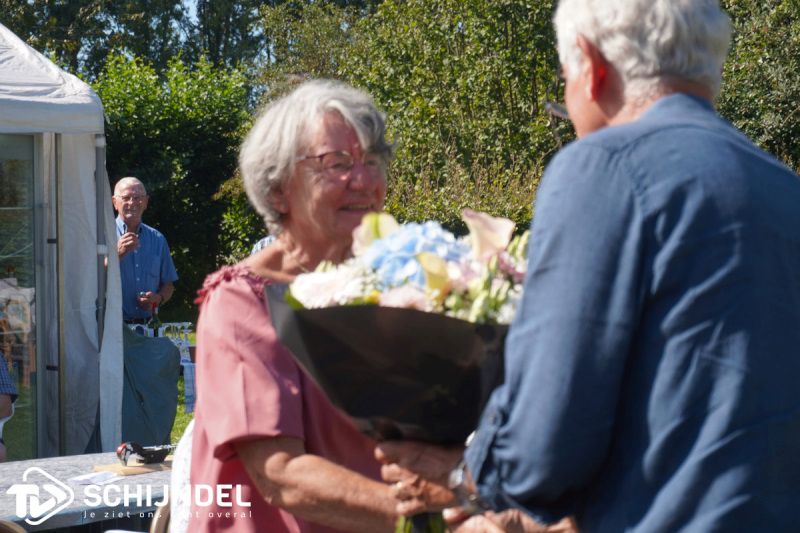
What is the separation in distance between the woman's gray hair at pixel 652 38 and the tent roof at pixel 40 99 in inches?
223

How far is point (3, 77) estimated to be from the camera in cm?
670

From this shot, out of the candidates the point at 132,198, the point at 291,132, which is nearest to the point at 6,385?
the point at 132,198

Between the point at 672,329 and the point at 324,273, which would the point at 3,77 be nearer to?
the point at 324,273

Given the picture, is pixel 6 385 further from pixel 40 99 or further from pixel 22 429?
pixel 40 99

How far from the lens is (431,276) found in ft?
5.69

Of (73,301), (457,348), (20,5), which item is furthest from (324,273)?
(20,5)

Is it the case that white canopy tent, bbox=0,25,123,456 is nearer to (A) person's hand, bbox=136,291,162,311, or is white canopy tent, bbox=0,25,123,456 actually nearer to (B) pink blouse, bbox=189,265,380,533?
(A) person's hand, bbox=136,291,162,311

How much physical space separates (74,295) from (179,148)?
10392mm

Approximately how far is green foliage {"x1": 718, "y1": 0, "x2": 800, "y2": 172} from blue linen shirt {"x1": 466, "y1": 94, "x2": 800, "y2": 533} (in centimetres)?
1398

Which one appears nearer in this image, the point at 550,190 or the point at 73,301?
the point at 550,190

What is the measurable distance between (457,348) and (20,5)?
26.6 m

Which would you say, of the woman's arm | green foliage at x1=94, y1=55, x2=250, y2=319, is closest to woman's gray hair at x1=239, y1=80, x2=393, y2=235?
the woman's arm

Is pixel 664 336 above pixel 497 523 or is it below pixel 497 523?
above

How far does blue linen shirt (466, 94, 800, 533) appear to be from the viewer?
1.50 metres
